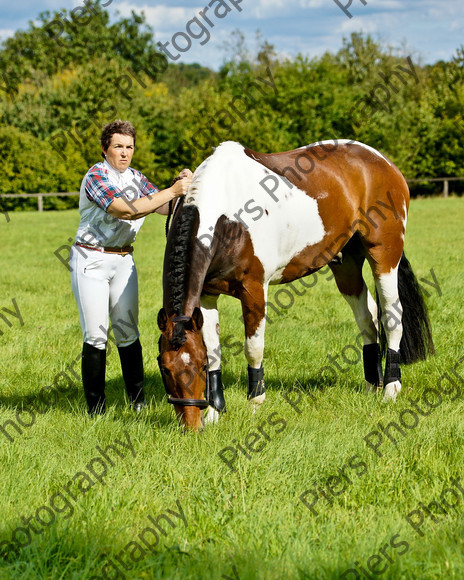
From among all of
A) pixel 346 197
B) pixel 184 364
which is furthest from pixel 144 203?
pixel 346 197

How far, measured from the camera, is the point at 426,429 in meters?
3.94

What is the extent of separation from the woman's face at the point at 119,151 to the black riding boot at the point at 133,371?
1406 mm

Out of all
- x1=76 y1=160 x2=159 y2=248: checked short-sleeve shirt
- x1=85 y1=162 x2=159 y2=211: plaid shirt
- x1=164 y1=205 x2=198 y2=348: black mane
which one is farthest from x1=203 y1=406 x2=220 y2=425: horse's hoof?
x1=85 y1=162 x2=159 y2=211: plaid shirt

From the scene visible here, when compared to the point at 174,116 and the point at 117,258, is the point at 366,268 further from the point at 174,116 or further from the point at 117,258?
the point at 174,116

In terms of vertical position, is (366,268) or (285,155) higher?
(285,155)

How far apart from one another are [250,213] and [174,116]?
3662 centimetres

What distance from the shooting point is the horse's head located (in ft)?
12.0

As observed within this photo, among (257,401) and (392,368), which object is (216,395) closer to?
(257,401)

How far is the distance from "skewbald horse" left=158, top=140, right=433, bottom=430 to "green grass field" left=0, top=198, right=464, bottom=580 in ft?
1.06

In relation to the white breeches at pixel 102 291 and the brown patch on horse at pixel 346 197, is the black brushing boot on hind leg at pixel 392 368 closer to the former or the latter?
the brown patch on horse at pixel 346 197

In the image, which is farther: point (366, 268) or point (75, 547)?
point (366, 268)

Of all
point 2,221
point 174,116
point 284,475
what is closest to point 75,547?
point 284,475

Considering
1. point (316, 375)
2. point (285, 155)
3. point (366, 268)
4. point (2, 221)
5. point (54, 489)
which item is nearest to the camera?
point (54, 489)

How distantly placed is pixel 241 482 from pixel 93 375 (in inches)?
74.8
